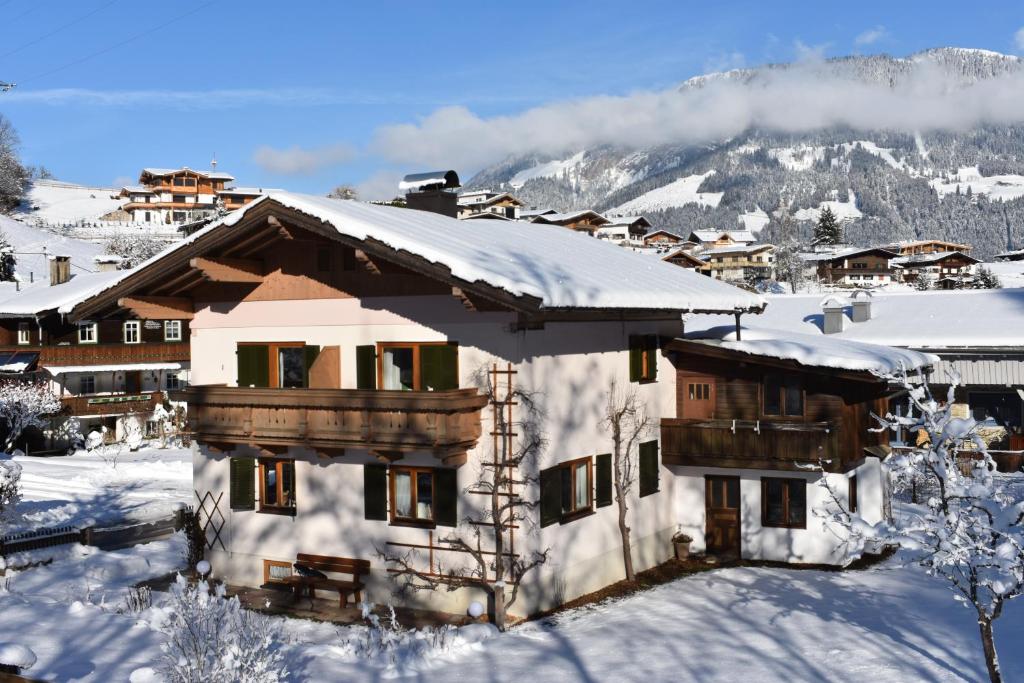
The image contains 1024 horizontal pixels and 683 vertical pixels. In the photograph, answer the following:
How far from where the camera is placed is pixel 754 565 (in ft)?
69.2

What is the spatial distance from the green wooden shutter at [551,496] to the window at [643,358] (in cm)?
358

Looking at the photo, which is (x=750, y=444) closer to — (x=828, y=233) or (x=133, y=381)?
(x=133, y=381)

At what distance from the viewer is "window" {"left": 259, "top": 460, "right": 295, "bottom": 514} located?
1934 cm

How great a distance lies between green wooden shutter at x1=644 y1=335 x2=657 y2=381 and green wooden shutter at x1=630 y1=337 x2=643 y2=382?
0.28m

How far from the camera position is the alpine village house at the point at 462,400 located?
16.8 meters

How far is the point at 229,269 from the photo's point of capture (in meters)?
19.0

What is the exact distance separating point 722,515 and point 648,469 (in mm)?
2191

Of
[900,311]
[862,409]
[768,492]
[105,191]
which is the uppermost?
[105,191]

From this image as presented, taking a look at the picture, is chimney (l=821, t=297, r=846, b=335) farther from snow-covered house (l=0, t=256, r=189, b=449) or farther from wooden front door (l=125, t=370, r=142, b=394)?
wooden front door (l=125, t=370, r=142, b=394)

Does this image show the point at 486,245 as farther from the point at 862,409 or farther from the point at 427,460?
the point at 862,409

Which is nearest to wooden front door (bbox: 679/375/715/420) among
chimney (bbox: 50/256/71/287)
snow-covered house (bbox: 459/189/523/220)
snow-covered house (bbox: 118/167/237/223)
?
chimney (bbox: 50/256/71/287)

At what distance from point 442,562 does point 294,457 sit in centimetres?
385

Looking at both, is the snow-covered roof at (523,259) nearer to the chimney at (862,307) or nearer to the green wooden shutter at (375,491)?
the green wooden shutter at (375,491)

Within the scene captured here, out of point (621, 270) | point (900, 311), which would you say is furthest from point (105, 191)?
point (621, 270)
